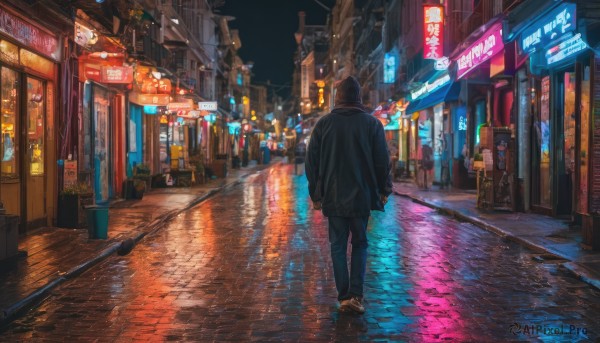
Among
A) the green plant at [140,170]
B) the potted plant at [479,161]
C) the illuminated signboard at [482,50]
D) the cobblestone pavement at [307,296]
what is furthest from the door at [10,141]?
the illuminated signboard at [482,50]

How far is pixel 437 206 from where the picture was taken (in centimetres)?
1798

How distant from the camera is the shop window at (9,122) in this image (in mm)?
11570

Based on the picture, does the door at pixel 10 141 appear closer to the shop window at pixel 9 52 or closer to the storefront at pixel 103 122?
the shop window at pixel 9 52

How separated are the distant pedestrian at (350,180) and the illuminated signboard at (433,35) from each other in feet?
65.9

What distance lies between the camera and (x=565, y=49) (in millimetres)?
13094

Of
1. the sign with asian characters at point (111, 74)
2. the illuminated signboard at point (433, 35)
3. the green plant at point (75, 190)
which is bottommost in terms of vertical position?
the green plant at point (75, 190)

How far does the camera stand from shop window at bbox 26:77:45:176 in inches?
499

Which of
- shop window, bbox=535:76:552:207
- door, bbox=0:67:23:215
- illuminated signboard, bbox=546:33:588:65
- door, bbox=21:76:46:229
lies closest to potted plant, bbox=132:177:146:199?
door, bbox=21:76:46:229

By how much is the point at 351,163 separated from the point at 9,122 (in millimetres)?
8086

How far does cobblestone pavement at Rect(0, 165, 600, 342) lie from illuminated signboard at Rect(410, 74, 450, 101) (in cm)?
1299

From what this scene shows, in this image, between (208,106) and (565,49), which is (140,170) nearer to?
(208,106)

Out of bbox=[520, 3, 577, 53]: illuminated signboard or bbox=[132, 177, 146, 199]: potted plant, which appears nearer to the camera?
bbox=[520, 3, 577, 53]: illuminated signboard

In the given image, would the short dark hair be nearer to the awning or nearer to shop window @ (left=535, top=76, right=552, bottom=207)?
shop window @ (left=535, top=76, right=552, bottom=207)

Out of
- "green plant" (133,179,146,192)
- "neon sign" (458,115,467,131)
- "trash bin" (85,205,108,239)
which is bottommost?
"trash bin" (85,205,108,239)
